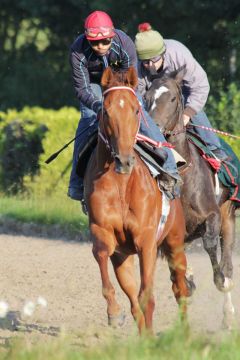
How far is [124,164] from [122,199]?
54 centimetres

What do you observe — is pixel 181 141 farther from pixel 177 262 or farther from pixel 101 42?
pixel 101 42

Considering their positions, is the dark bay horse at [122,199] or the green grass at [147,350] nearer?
the green grass at [147,350]

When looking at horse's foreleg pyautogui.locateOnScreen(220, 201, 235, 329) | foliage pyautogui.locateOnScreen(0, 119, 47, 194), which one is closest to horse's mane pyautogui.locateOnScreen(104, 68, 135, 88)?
horse's foreleg pyautogui.locateOnScreen(220, 201, 235, 329)

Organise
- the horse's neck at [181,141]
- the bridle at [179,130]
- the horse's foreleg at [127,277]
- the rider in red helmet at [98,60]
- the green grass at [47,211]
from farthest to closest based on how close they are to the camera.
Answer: the green grass at [47,211] → the horse's neck at [181,141] → the bridle at [179,130] → the rider in red helmet at [98,60] → the horse's foreleg at [127,277]

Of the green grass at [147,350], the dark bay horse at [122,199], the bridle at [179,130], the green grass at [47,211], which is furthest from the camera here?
the green grass at [47,211]

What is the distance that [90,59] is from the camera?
8.47 m

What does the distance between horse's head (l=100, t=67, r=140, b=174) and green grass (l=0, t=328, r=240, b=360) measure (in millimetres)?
1518

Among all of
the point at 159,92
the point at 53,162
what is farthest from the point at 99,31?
the point at 53,162

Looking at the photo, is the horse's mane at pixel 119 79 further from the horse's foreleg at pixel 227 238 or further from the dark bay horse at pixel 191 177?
the horse's foreleg at pixel 227 238

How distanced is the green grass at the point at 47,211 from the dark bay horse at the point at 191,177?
522cm

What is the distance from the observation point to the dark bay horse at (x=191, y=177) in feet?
30.0

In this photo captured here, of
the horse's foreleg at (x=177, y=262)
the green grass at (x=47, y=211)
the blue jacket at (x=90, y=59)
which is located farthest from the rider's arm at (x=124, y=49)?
the green grass at (x=47, y=211)

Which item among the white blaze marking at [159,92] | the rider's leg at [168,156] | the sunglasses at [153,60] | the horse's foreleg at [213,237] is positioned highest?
the sunglasses at [153,60]

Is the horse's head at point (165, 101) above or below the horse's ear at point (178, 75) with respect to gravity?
below
